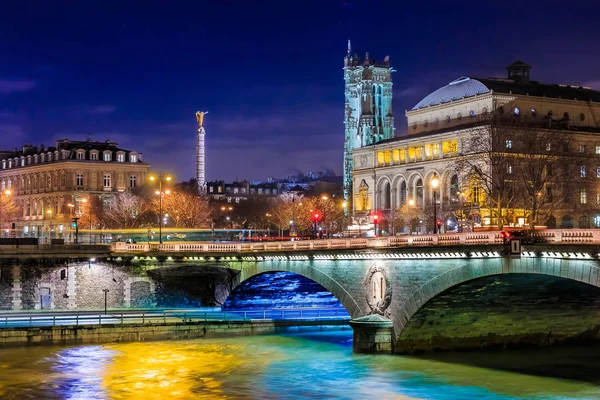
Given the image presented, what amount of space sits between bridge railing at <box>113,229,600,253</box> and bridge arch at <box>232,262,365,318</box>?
4.15ft

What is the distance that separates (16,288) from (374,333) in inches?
1320

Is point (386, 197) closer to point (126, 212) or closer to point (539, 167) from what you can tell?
point (126, 212)

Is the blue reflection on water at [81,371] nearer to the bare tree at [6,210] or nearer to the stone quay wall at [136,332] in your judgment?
the stone quay wall at [136,332]

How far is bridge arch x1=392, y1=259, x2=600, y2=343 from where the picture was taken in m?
43.3

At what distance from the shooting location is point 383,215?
146625mm

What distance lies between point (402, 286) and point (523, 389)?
35.0 feet

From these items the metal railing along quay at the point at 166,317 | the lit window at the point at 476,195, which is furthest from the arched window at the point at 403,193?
the metal railing along quay at the point at 166,317

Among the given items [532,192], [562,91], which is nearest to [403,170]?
[562,91]

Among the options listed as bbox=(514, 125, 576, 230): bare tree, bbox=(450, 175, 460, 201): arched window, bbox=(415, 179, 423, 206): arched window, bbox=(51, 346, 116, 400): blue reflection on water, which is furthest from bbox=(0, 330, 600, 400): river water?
bbox=(415, 179, 423, 206): arched window

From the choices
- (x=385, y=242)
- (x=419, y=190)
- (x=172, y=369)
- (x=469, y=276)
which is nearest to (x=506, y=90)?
(x=419, y=190)

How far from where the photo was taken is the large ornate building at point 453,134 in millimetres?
130250

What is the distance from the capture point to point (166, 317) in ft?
240

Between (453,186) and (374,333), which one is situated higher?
(453,186)

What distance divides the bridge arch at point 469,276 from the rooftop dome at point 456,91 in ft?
291
